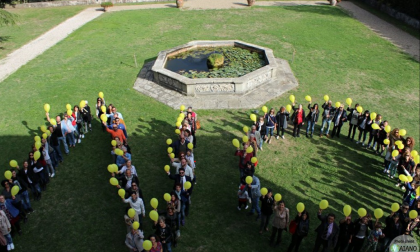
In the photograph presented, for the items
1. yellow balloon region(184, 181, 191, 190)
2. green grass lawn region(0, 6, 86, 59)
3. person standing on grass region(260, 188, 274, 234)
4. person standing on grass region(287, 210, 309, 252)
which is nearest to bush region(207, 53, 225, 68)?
yellow balloon region(184, 181, 191, 190)

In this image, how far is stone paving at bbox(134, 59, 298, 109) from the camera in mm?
13352

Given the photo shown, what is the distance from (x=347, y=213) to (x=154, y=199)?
408 cm

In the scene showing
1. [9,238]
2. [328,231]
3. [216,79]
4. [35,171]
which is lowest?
[9,238]

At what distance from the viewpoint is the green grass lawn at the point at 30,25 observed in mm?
20672

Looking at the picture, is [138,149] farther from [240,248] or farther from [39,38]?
[39,38]

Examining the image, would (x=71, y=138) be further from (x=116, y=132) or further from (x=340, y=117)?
(x=340, y=117)

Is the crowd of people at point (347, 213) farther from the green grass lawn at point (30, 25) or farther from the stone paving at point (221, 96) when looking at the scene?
the green grass lawn at point (30, 25)

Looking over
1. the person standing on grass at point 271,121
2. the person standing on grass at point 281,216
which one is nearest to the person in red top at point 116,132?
the person standing on grass at point 271,121

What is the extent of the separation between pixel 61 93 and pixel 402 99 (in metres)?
14.8

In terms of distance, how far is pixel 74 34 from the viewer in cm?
2175

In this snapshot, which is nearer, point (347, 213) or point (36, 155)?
point (347, 213)

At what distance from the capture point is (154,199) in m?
7.03

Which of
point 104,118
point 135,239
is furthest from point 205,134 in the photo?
point 135,239

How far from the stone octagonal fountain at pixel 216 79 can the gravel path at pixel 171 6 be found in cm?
746
